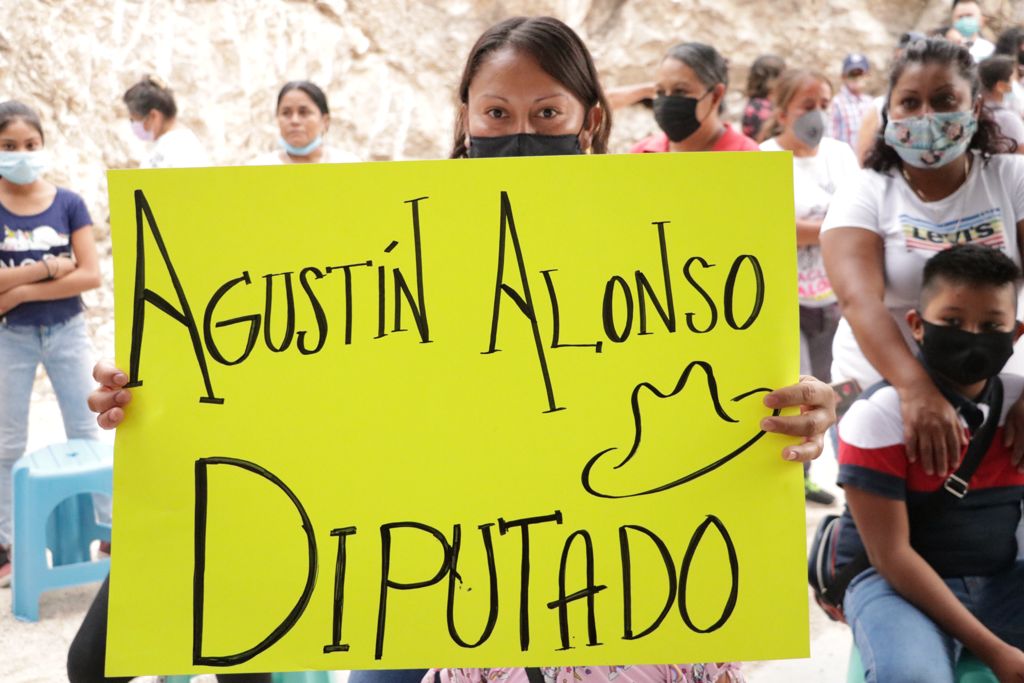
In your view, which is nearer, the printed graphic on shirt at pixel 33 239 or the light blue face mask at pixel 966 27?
the printed graphic on shirt at pixel 33 239

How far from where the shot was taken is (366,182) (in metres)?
1.26

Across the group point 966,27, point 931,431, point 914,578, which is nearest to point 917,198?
point 931,431

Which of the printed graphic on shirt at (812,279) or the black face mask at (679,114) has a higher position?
the black face mask at (679,114)

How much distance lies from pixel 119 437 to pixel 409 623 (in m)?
0.42

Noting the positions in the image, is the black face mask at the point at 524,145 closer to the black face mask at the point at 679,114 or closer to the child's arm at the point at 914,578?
the child's arm at the point at 914,578

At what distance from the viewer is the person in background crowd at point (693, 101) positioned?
3.65 meters

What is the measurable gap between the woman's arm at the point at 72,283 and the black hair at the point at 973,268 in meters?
3.07

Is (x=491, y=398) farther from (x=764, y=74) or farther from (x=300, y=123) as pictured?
(x=764, y=74)

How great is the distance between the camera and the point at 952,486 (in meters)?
2.07

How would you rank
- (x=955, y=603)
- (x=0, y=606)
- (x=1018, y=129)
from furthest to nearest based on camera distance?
(x=0, y=606)
(x=1018, y=129)
(x=955, y=603)

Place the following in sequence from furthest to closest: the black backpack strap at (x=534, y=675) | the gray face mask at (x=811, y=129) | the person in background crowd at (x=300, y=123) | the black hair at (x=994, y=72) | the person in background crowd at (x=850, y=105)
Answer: the person in background crowd at (x=850, y=105)
the black hair at (x=994, y=72)
the person in background crowd at (x=300, y=123)
the gray face mask at (x=811, y=129)
the black backpack strap at (x=534, y=675)

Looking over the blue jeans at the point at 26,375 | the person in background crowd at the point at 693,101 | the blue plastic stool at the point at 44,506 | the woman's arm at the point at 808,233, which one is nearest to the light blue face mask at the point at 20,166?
the blue jeans at the point at 26,375

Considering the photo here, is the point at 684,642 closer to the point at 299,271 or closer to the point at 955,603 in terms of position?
the point at 299,271

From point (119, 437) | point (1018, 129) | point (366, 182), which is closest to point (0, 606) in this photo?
point (119, 437)
